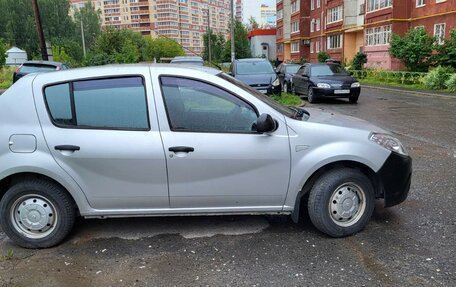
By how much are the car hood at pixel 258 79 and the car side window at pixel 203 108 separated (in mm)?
10754

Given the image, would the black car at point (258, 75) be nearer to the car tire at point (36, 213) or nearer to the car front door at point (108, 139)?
the car front door at point (108, 139)

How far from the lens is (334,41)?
1858 inches

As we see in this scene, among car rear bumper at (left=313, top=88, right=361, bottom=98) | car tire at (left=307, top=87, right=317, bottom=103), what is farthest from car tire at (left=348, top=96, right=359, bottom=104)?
car tire at (left=307, top=87, right=317, bottom=103)

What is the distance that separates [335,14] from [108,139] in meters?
46.3

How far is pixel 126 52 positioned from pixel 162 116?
2815 centimetres

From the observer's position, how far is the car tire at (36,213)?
13.0ft

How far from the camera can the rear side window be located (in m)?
3.95

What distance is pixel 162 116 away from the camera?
3.93 m

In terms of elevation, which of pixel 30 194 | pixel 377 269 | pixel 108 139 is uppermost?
pixel 108 139

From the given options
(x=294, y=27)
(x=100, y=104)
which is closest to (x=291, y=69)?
(x=100, y=104)

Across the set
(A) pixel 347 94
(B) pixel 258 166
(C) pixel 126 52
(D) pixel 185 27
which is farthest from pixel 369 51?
(D) pixel 185 27

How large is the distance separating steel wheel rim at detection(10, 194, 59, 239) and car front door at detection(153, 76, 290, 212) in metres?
1.17

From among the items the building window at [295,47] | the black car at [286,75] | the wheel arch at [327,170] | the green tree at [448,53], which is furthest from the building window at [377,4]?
the wheel arch at [327,170]

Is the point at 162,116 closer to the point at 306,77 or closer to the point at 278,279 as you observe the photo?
the point at 278,279
